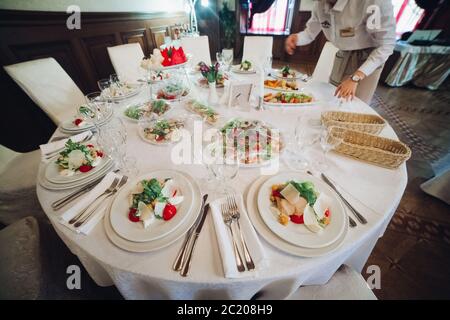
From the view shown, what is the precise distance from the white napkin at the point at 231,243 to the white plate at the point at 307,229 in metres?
0.06

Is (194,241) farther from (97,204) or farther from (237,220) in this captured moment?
(97,204)

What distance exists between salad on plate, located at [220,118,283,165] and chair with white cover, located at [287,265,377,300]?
526 mm

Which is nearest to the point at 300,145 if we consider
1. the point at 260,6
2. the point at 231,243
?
the point at 231,243

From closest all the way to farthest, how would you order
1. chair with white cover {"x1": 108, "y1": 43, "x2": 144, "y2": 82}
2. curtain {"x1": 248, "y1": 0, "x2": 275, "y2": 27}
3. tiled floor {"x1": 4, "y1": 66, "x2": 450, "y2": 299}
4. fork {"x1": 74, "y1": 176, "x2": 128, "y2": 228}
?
1. fork {"x1": 74, "y1": 176, "x2": 128, "y2": 228}
2. tiled floor {"x1": 4, "y1": 66, "x2": 450, "y2": 299}
3. chair with white cover {"x1": 108, "y1": 43, "x2": 144, "y2": 82}
4. curtain {"x1": 248, "y1": 0, "x2": 275, "y2": 27}

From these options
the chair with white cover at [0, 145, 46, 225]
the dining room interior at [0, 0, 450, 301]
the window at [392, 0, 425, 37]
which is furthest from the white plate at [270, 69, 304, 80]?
the window at [392, 0, 425, 37]

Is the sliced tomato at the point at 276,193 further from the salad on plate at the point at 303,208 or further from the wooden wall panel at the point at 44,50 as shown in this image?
the wooden wall panel at the point at 44,50

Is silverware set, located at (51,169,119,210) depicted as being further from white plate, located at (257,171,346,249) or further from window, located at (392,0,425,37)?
window, located at (392,0,425,37)

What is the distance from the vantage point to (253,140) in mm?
898

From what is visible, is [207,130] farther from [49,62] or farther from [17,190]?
[49,62]

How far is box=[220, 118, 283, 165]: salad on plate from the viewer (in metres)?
0.82

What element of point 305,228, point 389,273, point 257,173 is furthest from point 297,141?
point 389,273

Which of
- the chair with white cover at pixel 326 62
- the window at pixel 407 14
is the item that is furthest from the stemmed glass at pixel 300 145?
the window at pixel 407 14

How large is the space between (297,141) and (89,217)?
87 cm
